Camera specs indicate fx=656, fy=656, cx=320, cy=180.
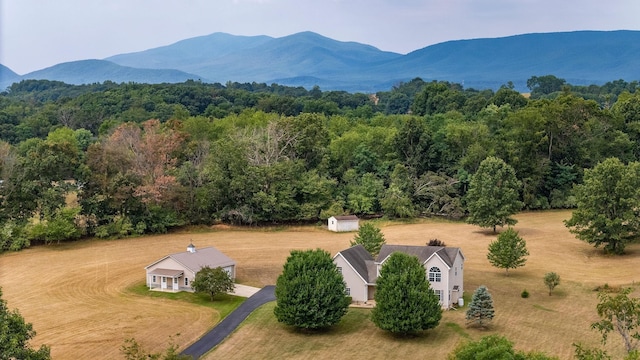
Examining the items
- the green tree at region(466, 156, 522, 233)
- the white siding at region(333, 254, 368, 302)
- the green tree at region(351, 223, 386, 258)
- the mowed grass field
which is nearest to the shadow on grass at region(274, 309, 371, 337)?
the mowed grass field

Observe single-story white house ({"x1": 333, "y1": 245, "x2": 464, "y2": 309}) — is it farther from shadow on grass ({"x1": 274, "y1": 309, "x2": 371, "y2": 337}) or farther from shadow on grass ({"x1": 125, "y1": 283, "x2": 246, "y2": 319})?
shadow on grass ({"x1": 125, "y1": 283, "x2": 246, "y2": 319})

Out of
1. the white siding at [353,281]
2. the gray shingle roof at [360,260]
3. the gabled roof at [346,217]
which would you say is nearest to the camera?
the white siding at [353,281]

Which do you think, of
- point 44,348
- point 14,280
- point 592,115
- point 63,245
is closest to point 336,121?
point 592,115

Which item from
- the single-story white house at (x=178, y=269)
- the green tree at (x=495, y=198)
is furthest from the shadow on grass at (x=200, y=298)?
the green tree at (x=495, y=198)

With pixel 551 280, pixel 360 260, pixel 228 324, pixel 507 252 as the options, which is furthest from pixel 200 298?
pixel 551 280

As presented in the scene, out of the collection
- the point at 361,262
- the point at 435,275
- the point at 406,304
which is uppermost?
the point at 361,262

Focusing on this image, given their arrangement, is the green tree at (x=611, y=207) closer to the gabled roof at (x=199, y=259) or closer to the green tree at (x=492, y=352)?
the gabled roof at (x=199, y=259)

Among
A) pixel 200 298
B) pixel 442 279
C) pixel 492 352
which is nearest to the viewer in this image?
pixel 492 352

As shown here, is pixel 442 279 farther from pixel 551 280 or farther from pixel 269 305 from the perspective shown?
pixel 269 305
